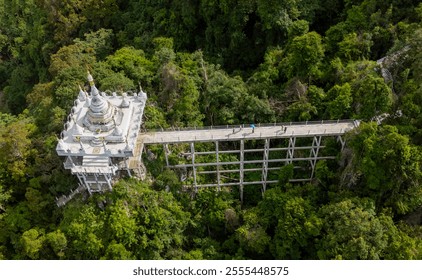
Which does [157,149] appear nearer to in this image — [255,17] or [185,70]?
[185,70]

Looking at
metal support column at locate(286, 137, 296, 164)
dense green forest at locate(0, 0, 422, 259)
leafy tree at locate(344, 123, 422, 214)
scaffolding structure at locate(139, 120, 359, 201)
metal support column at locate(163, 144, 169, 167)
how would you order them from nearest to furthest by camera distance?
1. leafy tree at locate(344, 123, 422, 214)
2. dense green forest at locate(0, 0, 422, 259)
3. scaffolding structure at locate(139, 120, 359, 201)
4. metal support column at locate(163, 144, 169, 167)
5. metal support column at locate(286, 137, 296, 164)

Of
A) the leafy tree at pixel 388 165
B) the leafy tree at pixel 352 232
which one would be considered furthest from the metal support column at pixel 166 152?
the leafy tree at pixel 388 165

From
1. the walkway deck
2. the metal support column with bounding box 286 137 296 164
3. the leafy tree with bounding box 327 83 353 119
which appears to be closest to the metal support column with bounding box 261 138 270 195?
the walkway deck

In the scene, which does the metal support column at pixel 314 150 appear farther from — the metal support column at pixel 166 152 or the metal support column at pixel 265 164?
the metal support column at pixel 166 152

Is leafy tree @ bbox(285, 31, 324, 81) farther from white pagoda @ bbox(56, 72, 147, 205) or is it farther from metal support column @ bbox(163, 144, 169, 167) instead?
white pagoda @ bbox(56, 72, 147, 205)

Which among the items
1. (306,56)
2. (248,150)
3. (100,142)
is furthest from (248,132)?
(100,142)

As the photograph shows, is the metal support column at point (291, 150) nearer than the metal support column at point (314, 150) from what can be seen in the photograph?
No
